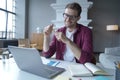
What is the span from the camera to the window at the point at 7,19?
6.05 m

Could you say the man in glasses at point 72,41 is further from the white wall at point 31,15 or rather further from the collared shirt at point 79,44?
the white wall at point 31,15

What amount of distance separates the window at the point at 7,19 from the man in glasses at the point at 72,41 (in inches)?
184

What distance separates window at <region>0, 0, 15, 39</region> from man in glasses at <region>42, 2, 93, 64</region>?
468cm

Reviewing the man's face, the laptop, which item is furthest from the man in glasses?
the laptop

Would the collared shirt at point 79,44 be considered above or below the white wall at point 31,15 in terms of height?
below

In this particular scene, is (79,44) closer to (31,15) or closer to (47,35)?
(47,35)

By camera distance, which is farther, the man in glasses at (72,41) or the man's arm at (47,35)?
the man's arm at (47,35)

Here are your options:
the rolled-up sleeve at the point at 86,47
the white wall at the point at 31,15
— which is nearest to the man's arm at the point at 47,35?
→ the rolled-up sleeve at the point at 86,47

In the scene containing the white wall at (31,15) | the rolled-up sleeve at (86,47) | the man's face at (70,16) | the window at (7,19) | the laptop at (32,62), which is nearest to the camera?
the laptop at (32,62)

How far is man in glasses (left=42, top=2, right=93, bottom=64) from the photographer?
1365mm

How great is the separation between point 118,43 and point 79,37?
5.71 meters

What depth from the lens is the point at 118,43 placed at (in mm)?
6914

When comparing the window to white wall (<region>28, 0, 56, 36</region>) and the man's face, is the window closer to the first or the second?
white wall (<region>28, 0, 56, 36</region>)

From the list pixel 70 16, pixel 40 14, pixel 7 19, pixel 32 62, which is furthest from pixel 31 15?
pixel 32 62
